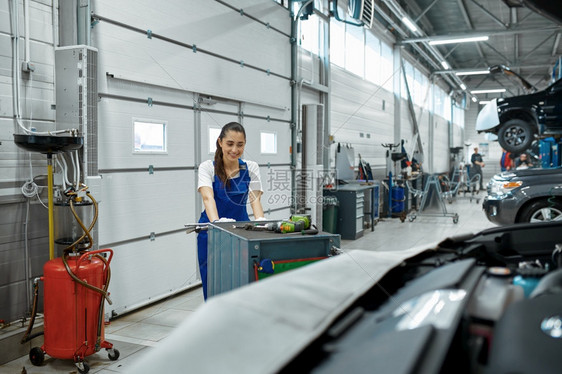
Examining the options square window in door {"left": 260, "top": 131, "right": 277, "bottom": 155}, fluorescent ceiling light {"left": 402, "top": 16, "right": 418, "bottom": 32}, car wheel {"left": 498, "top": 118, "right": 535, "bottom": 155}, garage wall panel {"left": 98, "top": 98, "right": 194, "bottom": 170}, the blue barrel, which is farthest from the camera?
the blue barrel

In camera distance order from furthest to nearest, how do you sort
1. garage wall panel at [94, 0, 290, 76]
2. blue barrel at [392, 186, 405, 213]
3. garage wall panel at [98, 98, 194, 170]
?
blue barrel at [392, 186, 405, 213] < garage wall panel at [94, 0, 290, 76] < garage wall panel at [98, 98, 194, 170]

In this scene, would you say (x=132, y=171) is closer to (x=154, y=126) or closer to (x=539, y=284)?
(x=154, y=126)

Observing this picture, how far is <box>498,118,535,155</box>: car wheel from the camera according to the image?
7641 mm

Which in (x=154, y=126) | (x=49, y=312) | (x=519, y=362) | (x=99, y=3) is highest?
(x=99, y=3)

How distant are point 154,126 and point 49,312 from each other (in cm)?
198

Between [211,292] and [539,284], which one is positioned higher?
[539,284]

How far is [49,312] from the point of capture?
2.90m

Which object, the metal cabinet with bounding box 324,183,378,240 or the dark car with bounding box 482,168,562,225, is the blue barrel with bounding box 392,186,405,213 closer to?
the metal cabinet with bounding box 324,183,378,240

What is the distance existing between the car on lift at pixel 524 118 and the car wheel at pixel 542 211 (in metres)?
2.01

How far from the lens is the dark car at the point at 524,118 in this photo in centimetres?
712

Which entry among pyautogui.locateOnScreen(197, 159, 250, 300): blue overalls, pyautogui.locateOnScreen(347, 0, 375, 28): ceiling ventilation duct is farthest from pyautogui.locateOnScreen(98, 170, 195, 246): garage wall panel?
pyautogui.locateOnScreen(347, 0, 375, 28): ceiling ventilation duct

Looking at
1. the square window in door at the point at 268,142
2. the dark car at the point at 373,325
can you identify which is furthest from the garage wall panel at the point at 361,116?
the dark car at the point at 373,325

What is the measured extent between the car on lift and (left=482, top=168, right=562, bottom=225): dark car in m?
A: 1.75

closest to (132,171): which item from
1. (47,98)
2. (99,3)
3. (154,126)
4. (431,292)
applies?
(154,126)
